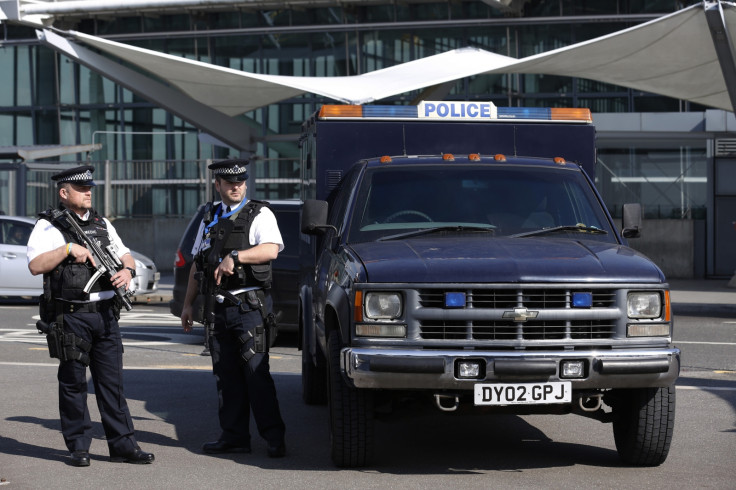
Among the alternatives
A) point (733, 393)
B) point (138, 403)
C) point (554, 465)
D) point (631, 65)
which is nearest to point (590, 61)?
point (631, 65)

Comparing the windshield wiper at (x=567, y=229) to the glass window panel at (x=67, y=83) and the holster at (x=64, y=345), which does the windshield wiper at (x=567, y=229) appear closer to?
the holster at (x=64, y=345)

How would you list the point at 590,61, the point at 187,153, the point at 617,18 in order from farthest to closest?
the point at 187,153, the point at 617,18, the point at 590,61

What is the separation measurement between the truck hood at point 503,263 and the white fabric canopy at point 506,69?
1347cm

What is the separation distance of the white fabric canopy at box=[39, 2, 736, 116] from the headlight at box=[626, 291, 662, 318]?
1367 centimetres

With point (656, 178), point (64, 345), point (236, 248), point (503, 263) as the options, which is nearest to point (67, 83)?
point (656, 178)

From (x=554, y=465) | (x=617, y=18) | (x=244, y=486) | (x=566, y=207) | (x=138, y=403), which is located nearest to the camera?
(x=244, y=486)

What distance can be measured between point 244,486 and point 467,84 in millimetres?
25387

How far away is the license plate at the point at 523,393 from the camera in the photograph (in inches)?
257

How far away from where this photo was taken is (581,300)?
261 inches

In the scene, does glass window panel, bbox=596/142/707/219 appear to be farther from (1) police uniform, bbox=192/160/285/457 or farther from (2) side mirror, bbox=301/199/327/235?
(1) police uniform, bbox=192/160/285/457

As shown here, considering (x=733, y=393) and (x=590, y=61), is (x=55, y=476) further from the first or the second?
(x=590, y=61)

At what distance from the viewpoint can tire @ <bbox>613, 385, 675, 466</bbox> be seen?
6.93 m

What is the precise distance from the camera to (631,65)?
22078mm

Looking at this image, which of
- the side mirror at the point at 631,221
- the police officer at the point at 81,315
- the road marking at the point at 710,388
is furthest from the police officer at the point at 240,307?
the road marking at the point at 710,388
